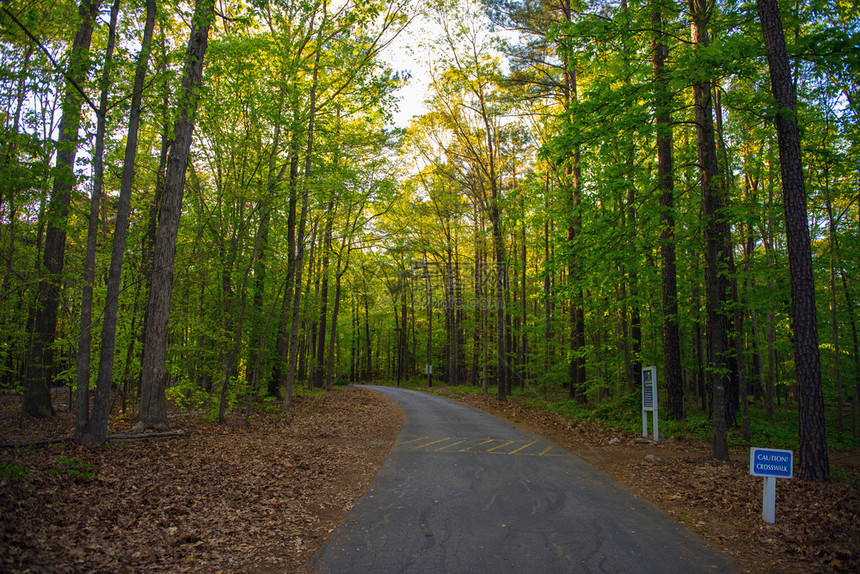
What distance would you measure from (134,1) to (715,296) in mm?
11847

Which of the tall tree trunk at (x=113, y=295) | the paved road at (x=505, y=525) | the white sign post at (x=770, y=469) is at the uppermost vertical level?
the tall tree trunk at (x=113, y=295)

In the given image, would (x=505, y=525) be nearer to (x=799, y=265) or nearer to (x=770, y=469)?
(x=770, y=469)

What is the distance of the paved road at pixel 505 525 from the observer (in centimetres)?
432

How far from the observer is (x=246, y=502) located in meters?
5.93

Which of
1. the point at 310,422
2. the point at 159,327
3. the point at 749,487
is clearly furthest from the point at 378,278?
the point at 749,487

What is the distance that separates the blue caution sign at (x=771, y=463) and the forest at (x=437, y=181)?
1.91 m

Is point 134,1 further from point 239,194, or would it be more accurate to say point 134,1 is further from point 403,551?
point 403,551

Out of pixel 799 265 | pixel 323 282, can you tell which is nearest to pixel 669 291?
pixel 799 265

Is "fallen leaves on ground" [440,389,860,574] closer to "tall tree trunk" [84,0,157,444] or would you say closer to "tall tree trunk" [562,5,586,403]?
"tall tree trunk" [562,5,586,403]

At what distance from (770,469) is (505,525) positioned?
3.24 metres

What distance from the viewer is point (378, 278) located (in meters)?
36.8

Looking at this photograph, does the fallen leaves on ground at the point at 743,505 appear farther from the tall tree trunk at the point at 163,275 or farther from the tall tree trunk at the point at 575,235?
the tall tree trunk at the point at 163,275

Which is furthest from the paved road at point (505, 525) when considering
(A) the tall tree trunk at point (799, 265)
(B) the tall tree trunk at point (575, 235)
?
(B) the tall tree trunk at point (575, 235)

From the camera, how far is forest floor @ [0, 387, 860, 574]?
13.6 ft
